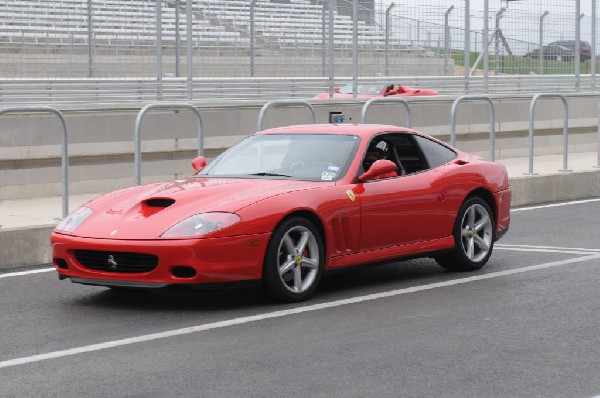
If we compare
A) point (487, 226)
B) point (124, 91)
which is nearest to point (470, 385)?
point (487, 226)

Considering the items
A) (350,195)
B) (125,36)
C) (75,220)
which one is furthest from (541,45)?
(75,220)

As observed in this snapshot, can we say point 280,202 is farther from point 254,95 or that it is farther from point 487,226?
point 254,95

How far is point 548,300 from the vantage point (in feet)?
29.0

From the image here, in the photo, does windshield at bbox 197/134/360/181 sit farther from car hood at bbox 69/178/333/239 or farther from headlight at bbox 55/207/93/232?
headlight at bbox 55/207/93/232

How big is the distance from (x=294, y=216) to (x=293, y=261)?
1.00 ft

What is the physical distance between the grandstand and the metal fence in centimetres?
2

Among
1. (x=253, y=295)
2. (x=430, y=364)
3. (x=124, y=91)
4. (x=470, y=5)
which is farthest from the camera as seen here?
(x=470, y=5)

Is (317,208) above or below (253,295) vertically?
above

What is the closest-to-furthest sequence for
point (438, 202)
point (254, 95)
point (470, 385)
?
point (470, 385) < point (438, 202) < point (254, 95)

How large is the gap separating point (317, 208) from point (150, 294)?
1344mm

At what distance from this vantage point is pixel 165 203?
8.76 meters

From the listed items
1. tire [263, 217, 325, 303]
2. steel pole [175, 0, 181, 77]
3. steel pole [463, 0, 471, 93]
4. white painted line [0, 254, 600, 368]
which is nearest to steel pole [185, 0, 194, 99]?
steel pole [175, 0, 181, 77]

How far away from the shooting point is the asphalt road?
6312mm

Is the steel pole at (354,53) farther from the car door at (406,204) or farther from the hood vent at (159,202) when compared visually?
the hood vent at (159,202)
